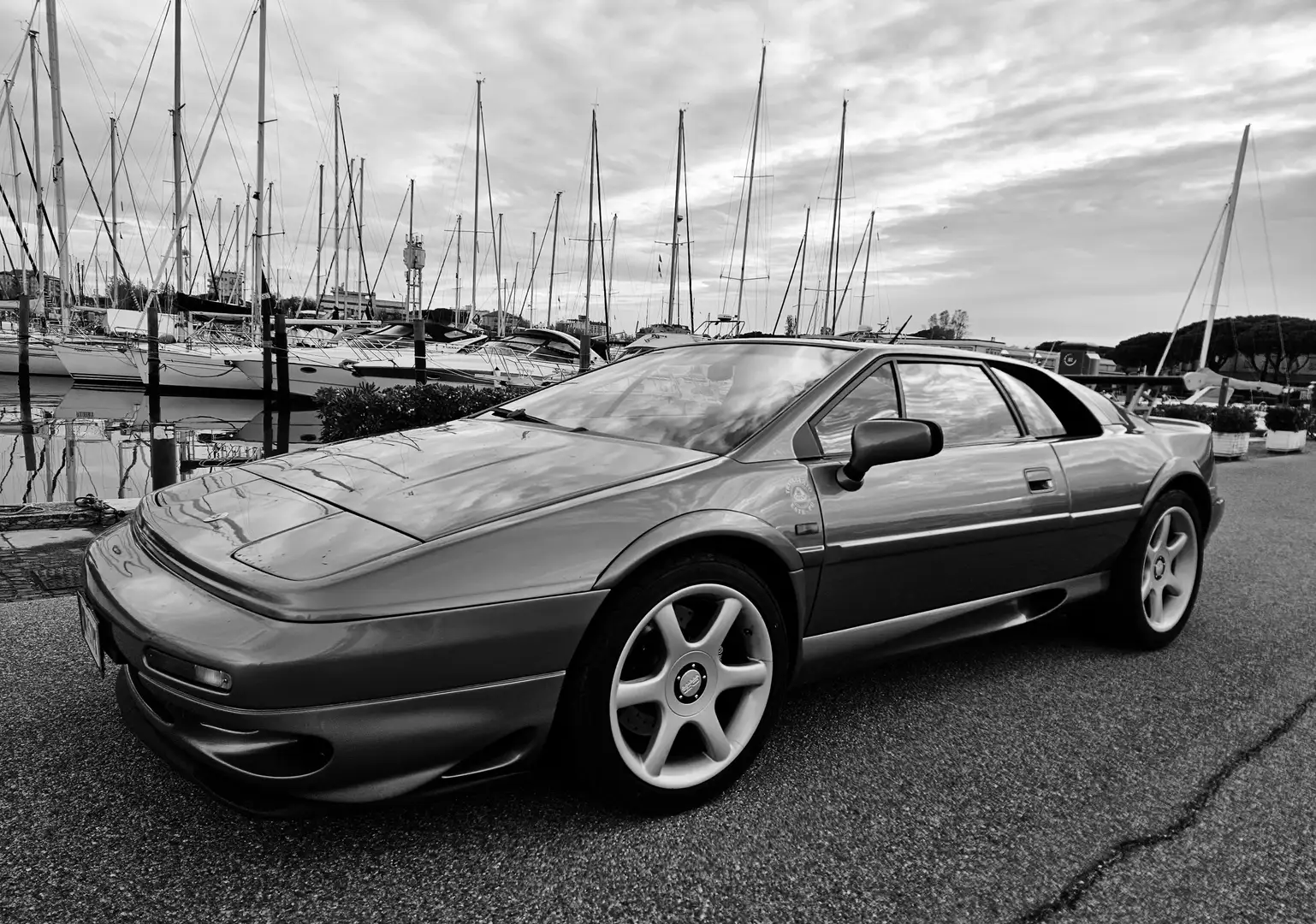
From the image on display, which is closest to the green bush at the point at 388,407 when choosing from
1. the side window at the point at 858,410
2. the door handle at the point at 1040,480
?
the side window at the point at 858,410

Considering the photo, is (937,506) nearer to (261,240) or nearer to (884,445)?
(884,445)

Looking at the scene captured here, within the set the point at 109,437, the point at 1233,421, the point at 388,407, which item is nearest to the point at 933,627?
the point at 388,407

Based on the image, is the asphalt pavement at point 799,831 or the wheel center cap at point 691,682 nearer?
the asphalt pavement at point 799,831

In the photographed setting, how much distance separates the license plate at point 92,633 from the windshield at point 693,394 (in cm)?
141

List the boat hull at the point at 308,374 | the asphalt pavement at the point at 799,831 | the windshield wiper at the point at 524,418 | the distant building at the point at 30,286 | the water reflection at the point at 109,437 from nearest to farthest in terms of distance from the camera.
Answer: the asphalt pavement at the point at 799,831 < the windshield wiper at the point at 524,418 < the water reflection at the point at 109,437 < the boat hull at the point at 308,374 < the distant building at the point at 30,286

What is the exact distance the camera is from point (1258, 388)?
99.6 ft

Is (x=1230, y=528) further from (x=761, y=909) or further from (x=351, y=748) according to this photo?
(x=351, y=748)

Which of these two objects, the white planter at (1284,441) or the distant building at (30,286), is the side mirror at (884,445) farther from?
the distant building at (30,286)

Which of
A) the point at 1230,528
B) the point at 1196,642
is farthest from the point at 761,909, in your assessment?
the point at 1230,528

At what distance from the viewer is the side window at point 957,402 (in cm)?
282

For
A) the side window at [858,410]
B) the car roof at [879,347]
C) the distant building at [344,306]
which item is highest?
the distant building at [344,306]

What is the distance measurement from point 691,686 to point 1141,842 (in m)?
1.20

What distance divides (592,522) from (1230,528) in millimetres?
6470

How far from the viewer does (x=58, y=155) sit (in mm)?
20469
